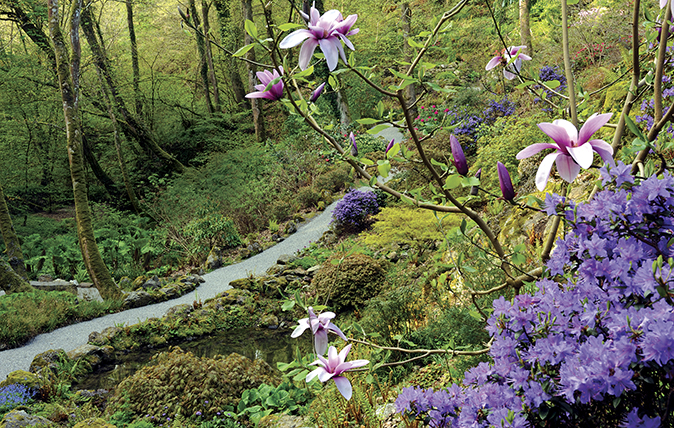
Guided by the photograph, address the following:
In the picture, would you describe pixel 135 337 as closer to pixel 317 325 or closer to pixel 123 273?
pixel 123 273

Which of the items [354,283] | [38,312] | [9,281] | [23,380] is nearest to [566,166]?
[354,283]

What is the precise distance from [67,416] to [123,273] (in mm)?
5852

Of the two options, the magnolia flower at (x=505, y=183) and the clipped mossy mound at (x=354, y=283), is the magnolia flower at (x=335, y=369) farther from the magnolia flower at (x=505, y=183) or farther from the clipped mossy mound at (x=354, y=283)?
the clipped mossy mound at (x=354, y=283)

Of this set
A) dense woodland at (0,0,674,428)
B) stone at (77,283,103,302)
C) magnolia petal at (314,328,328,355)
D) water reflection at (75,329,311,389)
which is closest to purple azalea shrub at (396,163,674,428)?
dense woodland at (0,0,674,428)

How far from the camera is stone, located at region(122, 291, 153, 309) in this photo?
21.5 ft

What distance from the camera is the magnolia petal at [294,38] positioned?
0.90 meters

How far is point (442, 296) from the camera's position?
4121 mm

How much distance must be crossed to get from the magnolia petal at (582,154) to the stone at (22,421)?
3617 mm

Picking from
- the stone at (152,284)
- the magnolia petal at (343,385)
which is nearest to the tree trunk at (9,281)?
the stone at (152,284)

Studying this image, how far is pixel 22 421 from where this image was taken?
2922mm

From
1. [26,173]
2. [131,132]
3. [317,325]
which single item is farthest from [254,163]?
[317,325]

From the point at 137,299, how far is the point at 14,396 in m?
3.13

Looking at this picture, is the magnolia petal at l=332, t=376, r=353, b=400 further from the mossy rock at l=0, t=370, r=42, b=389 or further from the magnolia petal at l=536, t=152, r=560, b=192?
the mossy rock at l=0, t=370, r=42, b=389

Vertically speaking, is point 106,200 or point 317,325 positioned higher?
point 317,325
